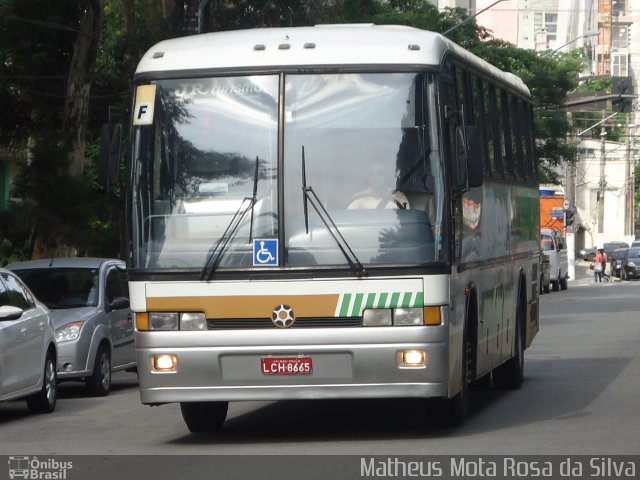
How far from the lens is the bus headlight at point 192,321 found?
1176 centimetres

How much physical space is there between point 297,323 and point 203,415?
178 cm

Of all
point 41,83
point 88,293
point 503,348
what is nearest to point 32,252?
point 41,83

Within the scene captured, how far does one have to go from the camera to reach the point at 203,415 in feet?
42.6

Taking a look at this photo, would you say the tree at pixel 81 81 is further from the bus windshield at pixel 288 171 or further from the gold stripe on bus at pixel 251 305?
the gold stripe on bus at pixel 251 305

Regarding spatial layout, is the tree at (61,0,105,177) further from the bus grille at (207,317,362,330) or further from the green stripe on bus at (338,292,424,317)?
the green stripe on bus at (338,292,424,317)

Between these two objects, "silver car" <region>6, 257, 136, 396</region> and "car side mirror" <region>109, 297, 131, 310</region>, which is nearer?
"silver car" <region>6, 257, 136, 396</region>

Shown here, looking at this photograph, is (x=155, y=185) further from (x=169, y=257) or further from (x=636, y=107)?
(x=636, y=107)

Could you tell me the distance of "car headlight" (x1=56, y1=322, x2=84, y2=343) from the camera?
18.0 meters

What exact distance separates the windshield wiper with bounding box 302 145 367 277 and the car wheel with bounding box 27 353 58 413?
17.2 ft

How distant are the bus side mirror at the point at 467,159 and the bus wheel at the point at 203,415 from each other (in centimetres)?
286

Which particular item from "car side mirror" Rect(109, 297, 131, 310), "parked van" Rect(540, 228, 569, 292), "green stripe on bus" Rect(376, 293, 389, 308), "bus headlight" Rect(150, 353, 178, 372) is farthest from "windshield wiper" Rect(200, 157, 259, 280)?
"parked van" Rect(540, 228, 569, 292)

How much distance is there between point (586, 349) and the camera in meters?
23.8

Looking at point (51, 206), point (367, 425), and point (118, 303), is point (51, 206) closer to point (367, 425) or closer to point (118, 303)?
point (118, 303)
